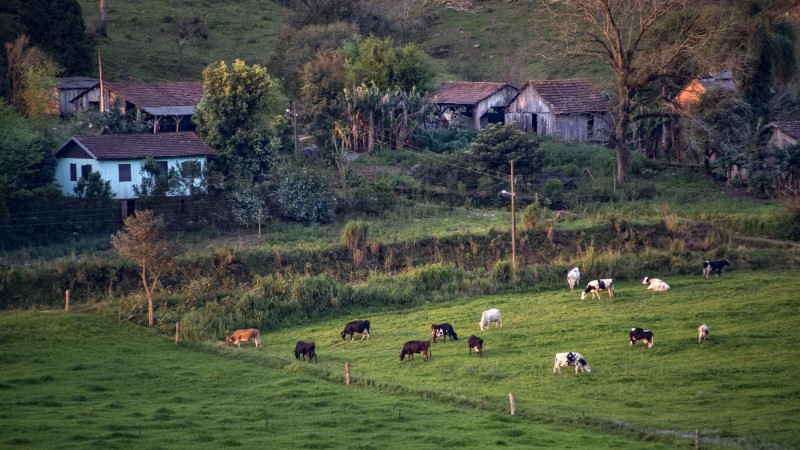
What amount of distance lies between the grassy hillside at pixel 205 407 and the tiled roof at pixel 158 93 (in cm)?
2888

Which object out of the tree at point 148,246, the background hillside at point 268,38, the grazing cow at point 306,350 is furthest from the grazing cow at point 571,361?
the background hillside at point 268,38

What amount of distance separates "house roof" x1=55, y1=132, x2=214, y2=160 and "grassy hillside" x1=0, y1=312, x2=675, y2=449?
16.9 meters

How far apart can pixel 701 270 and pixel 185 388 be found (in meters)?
24.1

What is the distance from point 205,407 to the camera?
2673 cm

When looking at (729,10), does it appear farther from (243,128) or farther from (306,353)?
(306,353)

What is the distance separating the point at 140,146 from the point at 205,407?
→ 27.4 metres

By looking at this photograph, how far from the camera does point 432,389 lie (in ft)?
91.4

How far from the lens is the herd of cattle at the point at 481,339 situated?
2930 cm

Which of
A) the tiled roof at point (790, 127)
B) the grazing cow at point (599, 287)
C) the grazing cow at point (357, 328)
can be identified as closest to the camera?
the grazing cow at point (357, 328)

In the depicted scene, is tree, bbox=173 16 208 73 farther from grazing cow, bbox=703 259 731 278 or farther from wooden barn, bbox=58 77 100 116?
grazing cow, bbox=703 259 731 278

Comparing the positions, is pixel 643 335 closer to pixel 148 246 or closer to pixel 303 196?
pixel 148 246

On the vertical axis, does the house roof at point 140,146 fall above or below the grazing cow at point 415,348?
A: above

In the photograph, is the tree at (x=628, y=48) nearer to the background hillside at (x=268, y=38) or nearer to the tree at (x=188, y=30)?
the background hillside at (x=268, y=38)

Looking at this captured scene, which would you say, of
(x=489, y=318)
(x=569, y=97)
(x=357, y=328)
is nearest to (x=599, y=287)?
(x=489, y=318)
